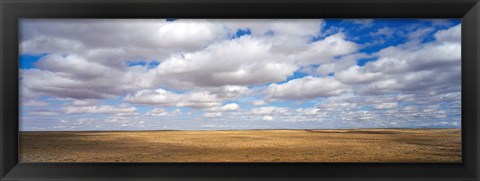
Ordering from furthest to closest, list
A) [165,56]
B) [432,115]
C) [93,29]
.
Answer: [165,56], [432,115], [93,29]

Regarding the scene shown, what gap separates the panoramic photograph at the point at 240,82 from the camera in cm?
143

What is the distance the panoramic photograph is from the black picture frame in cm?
5

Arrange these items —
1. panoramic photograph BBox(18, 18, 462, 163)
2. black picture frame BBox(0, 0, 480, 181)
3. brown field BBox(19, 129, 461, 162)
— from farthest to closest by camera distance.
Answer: panoramic photograph BBox(18, 18, 462, 163) < brown field BBox(19, 129, 461, 162) < black picture frame BBox(0, 0, 480, 181)

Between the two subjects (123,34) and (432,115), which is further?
(432,115)

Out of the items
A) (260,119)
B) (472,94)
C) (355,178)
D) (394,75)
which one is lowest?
(355,178)

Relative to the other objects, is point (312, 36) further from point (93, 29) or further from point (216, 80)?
point (93, 29)

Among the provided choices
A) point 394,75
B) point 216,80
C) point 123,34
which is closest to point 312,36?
point 394,75

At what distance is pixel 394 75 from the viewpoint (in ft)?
5.13

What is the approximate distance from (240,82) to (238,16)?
31.0 inches

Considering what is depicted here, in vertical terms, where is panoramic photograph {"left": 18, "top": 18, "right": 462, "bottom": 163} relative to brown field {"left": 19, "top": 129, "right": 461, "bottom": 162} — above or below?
above

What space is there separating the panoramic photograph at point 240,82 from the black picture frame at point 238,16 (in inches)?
2.0

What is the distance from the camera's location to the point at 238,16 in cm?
126

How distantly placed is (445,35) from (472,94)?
0.42 metres

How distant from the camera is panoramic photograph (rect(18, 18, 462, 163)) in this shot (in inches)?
56.1
